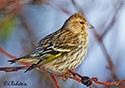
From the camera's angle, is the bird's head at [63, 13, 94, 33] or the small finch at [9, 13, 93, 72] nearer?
the small finch at [9, 13, 93, 72]

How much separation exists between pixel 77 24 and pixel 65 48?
554mm

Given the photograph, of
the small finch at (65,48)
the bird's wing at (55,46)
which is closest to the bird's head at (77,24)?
the small finch at (65,48)

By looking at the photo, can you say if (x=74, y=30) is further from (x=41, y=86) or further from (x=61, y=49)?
(x=41, y=86)

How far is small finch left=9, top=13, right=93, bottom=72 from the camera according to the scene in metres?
3.01

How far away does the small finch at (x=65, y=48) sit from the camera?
9.86 feet

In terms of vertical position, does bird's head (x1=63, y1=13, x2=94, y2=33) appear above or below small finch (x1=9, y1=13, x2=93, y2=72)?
above

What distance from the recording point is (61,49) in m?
3.23

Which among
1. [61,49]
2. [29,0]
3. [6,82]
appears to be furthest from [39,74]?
[29,0]

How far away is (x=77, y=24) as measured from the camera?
3697mm

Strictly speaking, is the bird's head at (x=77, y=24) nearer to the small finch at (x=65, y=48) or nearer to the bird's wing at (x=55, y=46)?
the small finch at (x=65, y=48)
